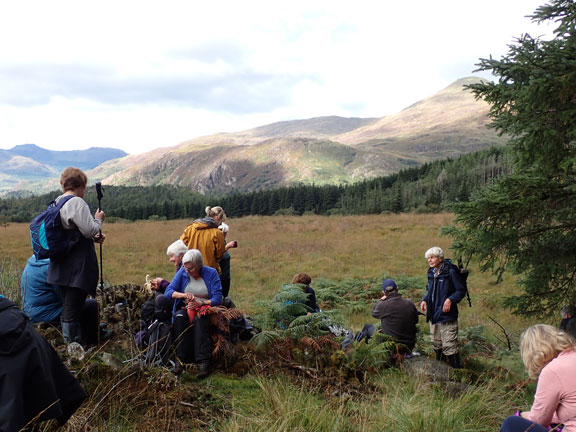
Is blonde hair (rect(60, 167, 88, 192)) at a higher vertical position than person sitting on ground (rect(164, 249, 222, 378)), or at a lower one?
higher

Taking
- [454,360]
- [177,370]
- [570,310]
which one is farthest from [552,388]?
[177,370]

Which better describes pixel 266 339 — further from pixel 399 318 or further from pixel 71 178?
pixel 71 178

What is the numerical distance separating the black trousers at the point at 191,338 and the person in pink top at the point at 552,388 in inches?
128

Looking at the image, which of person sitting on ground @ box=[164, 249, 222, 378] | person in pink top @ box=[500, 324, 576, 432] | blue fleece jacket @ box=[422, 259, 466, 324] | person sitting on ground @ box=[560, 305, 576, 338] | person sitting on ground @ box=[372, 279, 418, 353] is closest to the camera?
person in pink top @ box=[500, 324, 576, 432]

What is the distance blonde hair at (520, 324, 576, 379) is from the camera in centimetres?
301

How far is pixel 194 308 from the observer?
16.2 feet

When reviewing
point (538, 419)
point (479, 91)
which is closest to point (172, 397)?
point (538, 419)

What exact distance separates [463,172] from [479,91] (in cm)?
8530

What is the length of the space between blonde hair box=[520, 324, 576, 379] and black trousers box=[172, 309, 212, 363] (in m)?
3.43

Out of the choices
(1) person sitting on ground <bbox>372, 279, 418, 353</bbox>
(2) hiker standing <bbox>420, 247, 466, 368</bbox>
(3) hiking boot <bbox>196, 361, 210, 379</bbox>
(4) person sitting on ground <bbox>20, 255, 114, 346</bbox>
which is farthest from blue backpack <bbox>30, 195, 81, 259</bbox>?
(2) hiker standing <bbox>420, 247, 466, 368</bbox>

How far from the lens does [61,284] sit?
446 centimetres

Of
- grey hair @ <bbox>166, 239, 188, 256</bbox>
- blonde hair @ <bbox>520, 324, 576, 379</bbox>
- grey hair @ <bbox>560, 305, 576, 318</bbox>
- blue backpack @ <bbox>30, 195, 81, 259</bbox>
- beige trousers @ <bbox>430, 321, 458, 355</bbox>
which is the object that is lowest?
beige trousers @ <bbox>430, 321, 458, 355</bbox>

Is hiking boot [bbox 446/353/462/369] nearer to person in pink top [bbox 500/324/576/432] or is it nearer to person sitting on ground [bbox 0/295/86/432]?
person in pink top [bbox 500/324/576/432]

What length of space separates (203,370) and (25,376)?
2742 mm
